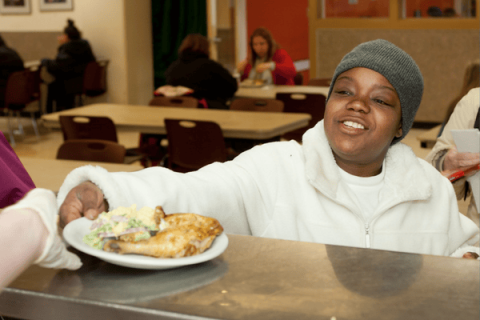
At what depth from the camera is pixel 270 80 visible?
567 centimetres

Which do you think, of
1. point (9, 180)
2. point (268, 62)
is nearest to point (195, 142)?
point (9, 180)

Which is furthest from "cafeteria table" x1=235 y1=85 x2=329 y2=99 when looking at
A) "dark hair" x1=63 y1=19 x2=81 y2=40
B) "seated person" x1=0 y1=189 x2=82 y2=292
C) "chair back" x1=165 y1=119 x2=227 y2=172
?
"seated person" x1=0 y1=189 x2=82 y2=292

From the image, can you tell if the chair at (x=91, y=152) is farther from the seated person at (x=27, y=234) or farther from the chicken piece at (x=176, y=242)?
the seated person at (x=27, y=234)

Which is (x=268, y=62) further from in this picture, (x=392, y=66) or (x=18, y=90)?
(x=392, y=66)

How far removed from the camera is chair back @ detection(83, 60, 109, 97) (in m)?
7.85

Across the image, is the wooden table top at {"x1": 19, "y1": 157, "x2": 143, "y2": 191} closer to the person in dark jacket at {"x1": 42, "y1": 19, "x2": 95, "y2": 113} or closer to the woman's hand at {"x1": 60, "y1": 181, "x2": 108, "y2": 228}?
the woman's hand at {"x1": 60, "y1": 181, "x2": 108, "y2": 228}

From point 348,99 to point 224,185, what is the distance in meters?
0.35

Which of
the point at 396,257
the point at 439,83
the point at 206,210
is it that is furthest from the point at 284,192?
Result: the point at 439,83

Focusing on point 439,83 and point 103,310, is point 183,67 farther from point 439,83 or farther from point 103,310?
point 103,310

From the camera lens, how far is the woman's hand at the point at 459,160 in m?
1.91

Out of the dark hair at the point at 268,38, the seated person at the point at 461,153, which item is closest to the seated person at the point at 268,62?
the dark hair at the point at 268,38

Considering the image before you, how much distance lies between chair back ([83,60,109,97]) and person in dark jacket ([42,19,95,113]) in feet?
0.47

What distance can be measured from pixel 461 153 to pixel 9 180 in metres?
1.46

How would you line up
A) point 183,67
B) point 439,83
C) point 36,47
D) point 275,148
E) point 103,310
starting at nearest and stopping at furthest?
point 103,310 → point 275,148 → point 183,67 → point 439,83 → point 36,47
